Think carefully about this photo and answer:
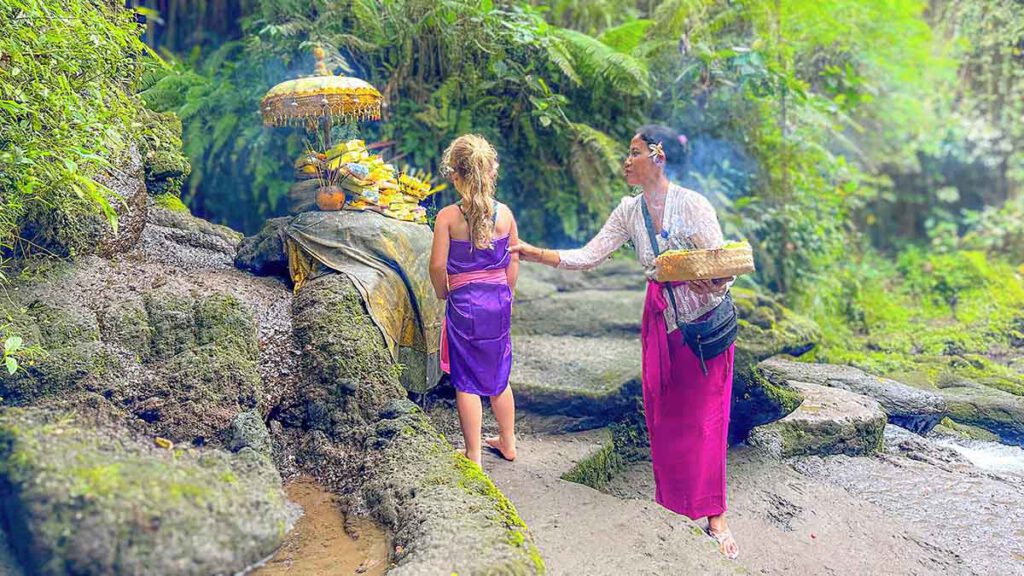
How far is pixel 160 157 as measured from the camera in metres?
5.12

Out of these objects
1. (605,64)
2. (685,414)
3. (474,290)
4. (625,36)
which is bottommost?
(685,414)

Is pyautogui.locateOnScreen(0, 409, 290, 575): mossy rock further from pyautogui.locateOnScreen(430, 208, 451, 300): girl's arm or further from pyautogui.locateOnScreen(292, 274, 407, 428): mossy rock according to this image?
pyautogui.locateOnScreen(430, 208, 451, 300): girl's arm

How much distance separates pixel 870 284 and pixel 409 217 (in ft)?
27.2

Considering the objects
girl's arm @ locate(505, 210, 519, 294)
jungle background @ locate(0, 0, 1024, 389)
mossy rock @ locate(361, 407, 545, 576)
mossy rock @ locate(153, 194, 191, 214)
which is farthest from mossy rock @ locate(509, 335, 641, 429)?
mossy rock @ locate(153, 194, 191, 214)

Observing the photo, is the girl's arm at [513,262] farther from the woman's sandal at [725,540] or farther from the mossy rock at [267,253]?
the woman's sandal at [725,540]

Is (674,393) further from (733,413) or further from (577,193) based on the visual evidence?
(577,193)

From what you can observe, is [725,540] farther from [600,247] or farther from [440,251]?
[440,251]

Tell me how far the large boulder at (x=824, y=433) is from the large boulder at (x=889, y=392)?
355 millimetres

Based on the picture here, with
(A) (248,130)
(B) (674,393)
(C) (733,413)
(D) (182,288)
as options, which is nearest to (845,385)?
(C) (733,413)

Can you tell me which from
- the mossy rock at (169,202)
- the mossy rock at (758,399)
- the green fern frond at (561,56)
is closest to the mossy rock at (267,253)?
the mossy rock at (169,202)

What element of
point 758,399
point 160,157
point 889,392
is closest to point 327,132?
Result: point 160,157

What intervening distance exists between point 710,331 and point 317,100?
2.83 metres

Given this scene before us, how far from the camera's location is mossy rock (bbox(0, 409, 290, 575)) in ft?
7.84

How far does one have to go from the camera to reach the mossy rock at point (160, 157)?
5069mm
